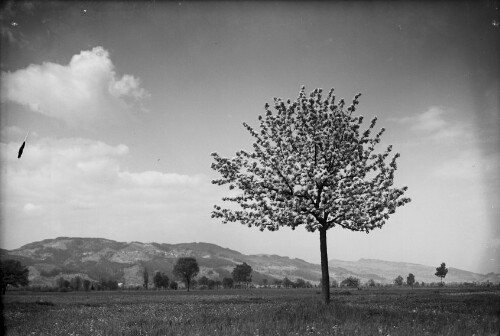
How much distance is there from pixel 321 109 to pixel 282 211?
6.59 m

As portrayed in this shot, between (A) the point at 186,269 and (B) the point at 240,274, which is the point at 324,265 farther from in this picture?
(B) the point at 240,274

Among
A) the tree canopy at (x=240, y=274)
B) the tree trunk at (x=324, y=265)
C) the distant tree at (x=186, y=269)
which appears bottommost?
the tree canopy at (x=240, y=274)

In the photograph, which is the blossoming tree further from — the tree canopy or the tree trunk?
the tree canopy

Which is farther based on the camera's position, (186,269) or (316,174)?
(186,269)

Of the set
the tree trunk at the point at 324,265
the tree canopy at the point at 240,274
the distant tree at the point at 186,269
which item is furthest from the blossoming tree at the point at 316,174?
the tree canopy at the point at 240,274

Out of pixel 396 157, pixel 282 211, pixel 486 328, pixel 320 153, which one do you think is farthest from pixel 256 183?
pixel 486 328

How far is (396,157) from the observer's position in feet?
68.8

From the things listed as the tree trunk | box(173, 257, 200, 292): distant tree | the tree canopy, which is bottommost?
the tree canopy

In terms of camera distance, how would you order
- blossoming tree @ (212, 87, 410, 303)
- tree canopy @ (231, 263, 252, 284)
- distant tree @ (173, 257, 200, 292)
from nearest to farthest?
1. blossoming tree @ (212, 87, 410, 303)
2. distant tree @ (173, 257, 200, 292)
3. tree canopy @ (231, 263, 252, 284)

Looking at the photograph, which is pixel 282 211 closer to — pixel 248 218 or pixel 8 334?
pixel 248 218

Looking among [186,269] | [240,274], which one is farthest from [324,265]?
[240,274]

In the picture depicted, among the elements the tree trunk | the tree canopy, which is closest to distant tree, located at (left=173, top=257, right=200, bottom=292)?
the tree canopy

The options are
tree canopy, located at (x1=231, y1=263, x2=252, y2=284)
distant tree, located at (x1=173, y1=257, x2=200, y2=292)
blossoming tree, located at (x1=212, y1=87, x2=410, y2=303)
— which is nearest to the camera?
blossoming tree, located at (x1=212, y1=87, x2=410, y2=303)

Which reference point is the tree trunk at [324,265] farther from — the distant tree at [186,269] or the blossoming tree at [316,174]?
the distant tree at [186,269]
